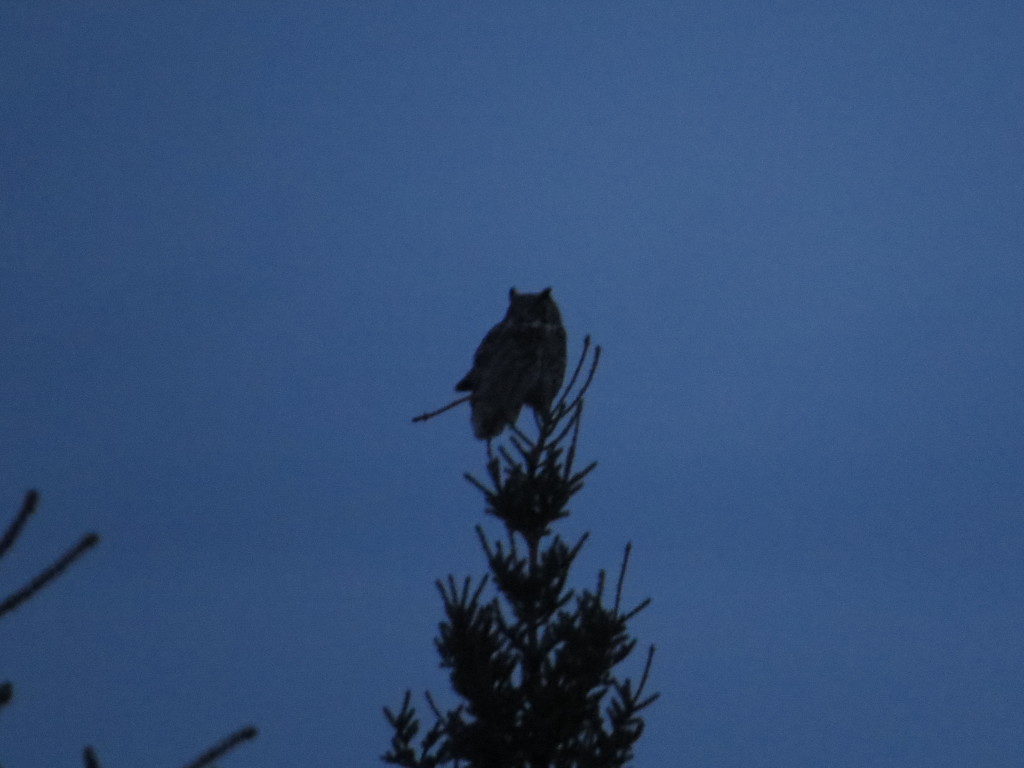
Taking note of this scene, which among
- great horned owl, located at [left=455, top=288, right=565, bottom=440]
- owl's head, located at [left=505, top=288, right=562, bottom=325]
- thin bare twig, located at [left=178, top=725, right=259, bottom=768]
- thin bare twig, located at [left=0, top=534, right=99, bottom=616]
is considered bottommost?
thin bare twig, located at [left=178, top=725, right=259, bottom=768]

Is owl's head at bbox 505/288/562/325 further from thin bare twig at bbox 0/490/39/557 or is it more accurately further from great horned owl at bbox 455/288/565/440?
thin bare twig at bbox 0/490/39/557

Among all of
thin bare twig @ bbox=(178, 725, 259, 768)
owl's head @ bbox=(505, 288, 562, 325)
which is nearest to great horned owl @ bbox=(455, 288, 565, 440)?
owl's head @ bbox=(505, 288, 562, 325)

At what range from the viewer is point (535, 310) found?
5824 mm

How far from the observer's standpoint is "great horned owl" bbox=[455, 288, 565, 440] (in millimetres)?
5590

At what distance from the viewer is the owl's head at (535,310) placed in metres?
5.79

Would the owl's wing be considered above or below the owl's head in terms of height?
below

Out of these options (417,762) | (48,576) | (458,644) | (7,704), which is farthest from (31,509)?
(417,762)

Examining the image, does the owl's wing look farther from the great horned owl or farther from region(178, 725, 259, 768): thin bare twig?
region(178, 725, 259, 768): thin bare twig

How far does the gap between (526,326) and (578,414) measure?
59cm

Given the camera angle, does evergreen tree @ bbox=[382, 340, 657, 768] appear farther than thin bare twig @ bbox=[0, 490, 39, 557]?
Yes

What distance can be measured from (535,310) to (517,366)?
39cm

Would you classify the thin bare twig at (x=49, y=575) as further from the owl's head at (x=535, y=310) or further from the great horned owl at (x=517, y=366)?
the owl's head at (x=535, y=310)

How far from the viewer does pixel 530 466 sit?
18.3 ft

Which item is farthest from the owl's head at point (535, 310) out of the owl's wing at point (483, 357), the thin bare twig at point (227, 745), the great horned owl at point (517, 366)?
the thin bare twig at point (227, 745)
